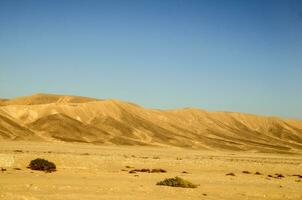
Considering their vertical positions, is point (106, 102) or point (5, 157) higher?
point (106, 102)

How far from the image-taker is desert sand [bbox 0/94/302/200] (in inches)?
707

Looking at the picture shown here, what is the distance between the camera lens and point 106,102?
93250mm

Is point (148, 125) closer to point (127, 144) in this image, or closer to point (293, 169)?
point (127, 144)

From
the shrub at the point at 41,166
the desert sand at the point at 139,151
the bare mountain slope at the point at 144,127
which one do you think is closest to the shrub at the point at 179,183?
the desert sand at the point at 139,151

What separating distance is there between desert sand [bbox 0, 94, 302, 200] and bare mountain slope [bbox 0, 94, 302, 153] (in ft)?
0.56

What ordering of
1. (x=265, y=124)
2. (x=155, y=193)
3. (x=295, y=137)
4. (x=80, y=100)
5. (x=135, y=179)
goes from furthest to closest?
1. (x=80, y=100)
2. (x=265, y=124)
3. (x=295, y=137)
4. (x=135, y=179)
5. (x=155, y=193)

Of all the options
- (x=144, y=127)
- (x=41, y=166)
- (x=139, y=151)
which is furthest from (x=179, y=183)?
(x=144, y=127)

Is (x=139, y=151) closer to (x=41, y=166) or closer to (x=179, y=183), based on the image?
(x=41, y=166)

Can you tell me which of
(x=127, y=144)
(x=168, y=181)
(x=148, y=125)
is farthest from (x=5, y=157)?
(x=148, y=125)

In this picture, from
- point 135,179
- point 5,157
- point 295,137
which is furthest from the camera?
point 295,137

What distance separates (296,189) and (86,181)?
916 cm

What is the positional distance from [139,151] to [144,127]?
3083 centimetres

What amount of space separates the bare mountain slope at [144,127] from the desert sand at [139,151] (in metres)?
0.17

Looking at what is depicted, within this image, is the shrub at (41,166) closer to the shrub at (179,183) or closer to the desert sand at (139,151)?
the desert sand at (139,151)
